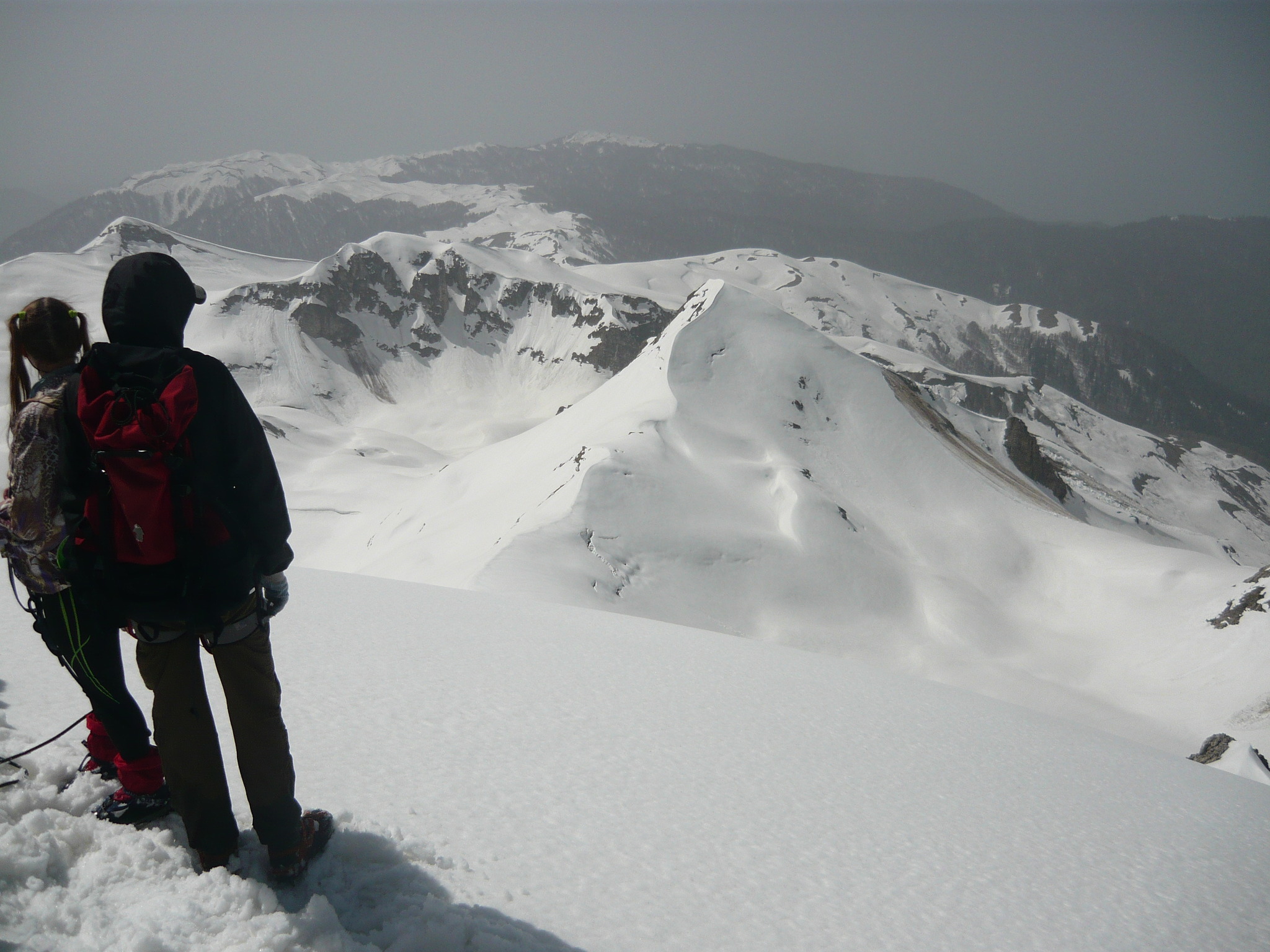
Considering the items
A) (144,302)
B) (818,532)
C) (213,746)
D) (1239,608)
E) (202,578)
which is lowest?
(1239,608)

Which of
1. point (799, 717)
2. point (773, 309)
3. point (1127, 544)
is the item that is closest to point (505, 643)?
point (799, 717)

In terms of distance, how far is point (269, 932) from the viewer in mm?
2422

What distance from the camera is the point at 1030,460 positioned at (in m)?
52.6

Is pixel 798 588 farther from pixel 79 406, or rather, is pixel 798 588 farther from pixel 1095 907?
pixel 79 406

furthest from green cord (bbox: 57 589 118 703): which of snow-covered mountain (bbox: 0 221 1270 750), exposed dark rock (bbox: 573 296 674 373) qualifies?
exposed dark rock (bbox: 573 296 674 373)

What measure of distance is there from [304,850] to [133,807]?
0.83 metres

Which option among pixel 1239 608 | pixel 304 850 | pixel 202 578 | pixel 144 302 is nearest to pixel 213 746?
pixel 304 850

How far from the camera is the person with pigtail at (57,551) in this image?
110 inches

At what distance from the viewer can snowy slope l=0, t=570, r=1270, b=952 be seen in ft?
8.79

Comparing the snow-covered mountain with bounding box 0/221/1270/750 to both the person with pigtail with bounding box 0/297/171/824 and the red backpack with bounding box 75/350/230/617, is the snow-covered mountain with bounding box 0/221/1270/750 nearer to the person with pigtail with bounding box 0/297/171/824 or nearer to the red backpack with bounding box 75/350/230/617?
the person with pigtail with bounding box 0/297/171/824

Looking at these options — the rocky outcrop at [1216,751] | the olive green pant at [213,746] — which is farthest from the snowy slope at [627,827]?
the rocky outcrop at [1216,751]

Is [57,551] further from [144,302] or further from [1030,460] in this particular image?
[1030,460]

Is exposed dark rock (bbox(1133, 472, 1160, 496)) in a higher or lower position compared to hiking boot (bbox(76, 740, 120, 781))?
lower

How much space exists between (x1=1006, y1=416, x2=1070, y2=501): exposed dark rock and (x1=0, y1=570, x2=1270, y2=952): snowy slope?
1975 inches
